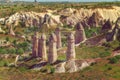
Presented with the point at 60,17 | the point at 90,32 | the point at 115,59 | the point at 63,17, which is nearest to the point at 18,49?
the point at 90,32

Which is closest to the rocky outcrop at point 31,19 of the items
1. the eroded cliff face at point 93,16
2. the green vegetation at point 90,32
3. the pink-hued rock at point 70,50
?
the eroded cliff face at point 93,16

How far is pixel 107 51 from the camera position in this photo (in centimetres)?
6619

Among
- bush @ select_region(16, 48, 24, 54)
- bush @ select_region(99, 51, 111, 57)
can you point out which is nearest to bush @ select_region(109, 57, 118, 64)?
bush @ select_region(99, 51, 111, 57)

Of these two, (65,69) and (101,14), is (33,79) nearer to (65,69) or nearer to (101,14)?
(65,69)

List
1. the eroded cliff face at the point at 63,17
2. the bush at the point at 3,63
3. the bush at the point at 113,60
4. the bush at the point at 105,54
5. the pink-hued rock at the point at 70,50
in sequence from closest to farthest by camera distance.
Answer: the bush at the point at 113,60
the pink-hued rock at the point at 70,50
the bush at the point at 105,54
the bush at the point at 3,63
the eroded cliff face at the point at 63,17

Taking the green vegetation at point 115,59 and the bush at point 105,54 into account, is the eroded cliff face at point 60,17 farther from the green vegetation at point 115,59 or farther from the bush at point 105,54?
the green vegetation at point 115,59

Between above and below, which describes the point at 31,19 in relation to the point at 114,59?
below

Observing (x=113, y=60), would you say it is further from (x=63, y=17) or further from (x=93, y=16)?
(x=63, y=17)

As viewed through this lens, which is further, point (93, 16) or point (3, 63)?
point (93, 16)

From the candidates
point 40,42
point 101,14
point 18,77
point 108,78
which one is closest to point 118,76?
point 108,78

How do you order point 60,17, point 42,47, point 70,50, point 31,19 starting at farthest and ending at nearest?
point 60,17, point 31,19, point 42,47, point 70,50

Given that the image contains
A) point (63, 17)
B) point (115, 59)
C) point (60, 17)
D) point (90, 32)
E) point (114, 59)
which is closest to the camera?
point (115, 59)

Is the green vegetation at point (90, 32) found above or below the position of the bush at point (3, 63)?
below

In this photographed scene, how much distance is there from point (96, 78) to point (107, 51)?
18481 millimetres
